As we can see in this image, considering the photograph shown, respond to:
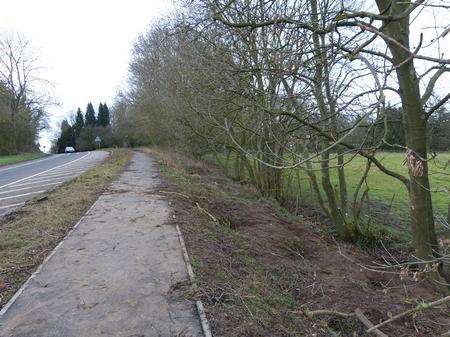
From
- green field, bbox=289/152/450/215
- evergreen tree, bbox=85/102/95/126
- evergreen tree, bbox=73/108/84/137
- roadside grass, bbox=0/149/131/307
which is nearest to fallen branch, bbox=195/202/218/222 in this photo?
roadside grass, bbox=0/149/131/307

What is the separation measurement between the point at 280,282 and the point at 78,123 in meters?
100

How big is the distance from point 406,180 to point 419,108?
1.82 meters

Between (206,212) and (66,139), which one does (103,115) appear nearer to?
(66,139)

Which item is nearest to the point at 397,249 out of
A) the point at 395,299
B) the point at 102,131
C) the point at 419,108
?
the point at 395,299

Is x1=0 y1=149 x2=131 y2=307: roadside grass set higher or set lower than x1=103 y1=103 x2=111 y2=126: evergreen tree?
lower

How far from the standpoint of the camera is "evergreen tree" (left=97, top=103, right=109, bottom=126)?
99869 mm

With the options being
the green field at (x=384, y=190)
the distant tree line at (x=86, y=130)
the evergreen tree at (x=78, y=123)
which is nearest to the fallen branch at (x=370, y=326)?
the green field at (x=384, y=190)

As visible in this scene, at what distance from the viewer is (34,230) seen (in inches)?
331

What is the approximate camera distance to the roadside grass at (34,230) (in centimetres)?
606

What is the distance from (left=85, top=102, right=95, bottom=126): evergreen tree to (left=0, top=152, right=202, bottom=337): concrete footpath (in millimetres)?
97741

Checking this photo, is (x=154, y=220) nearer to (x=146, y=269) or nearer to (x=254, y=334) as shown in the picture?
(x=146, y=269)

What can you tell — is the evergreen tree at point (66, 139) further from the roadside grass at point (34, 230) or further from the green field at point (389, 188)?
the roadside grass at point (34, 230)

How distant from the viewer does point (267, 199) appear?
15688mm

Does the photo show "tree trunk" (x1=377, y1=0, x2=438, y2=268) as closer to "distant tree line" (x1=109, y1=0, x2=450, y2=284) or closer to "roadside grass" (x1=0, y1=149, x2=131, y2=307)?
"distant tree line" (x1=109, y1=0, x2=450, y2=284)
